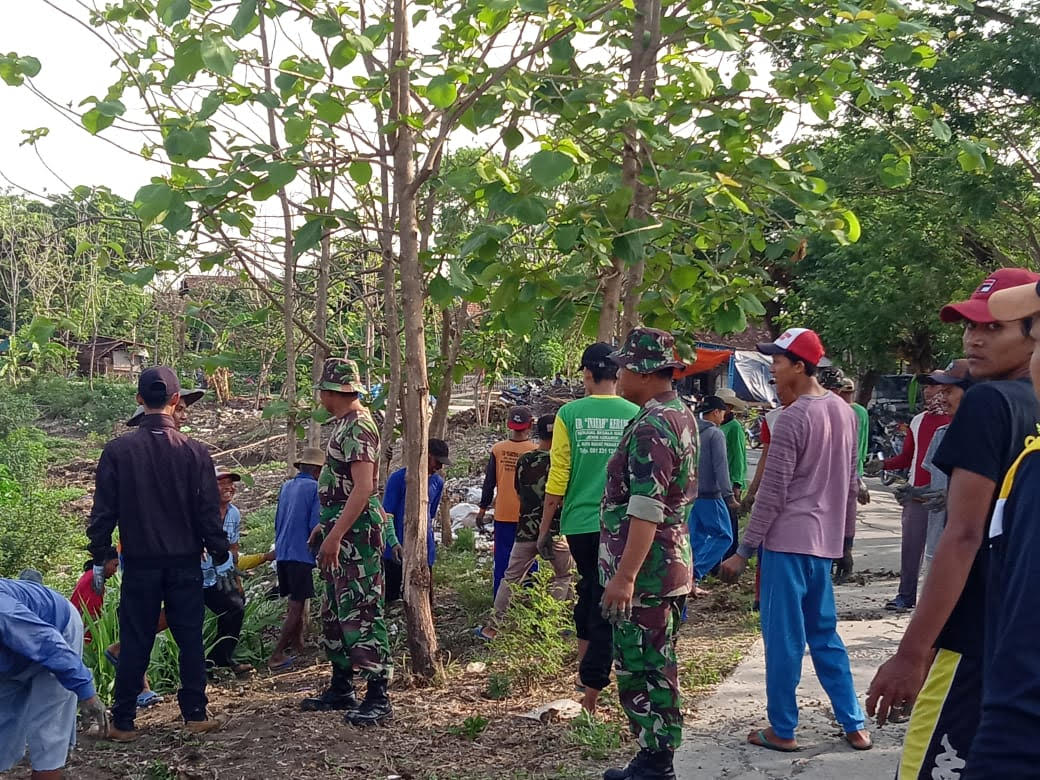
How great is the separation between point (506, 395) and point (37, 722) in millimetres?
16416

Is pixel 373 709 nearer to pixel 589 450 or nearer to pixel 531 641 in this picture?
pixel 531 641

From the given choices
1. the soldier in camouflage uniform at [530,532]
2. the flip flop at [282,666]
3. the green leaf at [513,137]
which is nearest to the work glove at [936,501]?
the soldier in camouflage uniform at [530,532]

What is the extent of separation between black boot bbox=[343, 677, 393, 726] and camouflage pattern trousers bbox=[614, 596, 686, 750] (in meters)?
1.64

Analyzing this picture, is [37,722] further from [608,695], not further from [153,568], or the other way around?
[608,695]

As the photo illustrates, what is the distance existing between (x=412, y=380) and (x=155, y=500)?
1.49 m

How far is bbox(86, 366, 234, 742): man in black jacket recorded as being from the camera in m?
4.82

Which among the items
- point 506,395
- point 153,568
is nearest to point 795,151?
point 153,568

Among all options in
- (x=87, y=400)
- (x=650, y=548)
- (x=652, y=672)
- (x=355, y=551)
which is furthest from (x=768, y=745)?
(x=87, y=400)

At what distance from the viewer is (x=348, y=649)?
4992 mm

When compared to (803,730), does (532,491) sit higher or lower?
higher

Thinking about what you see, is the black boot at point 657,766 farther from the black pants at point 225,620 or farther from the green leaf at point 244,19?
the black pants at point 225,620

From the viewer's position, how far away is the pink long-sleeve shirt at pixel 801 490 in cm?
413

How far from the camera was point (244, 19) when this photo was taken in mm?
3793

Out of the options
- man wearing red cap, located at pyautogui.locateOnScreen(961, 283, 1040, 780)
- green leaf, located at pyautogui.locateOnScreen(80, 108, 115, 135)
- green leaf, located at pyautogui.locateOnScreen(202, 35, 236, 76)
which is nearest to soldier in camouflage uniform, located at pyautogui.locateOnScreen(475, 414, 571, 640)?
green leaf, located at pyautogui.locateOnScreen(80, 108, 115, 135)
